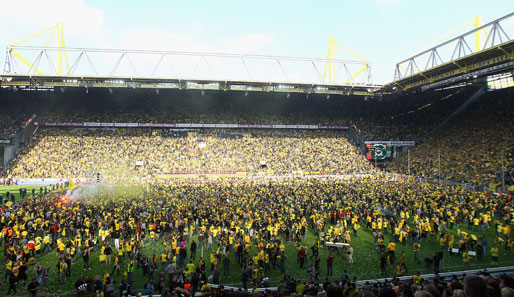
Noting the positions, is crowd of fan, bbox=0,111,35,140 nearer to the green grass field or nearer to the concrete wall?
the concrete wall

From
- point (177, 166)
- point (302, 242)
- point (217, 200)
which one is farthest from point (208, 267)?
point (177, 166)

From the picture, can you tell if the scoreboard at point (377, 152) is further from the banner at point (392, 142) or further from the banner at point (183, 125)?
the banner at point (183, 125)

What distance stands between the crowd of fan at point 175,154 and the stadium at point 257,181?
0.31 meters

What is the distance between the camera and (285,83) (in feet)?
158

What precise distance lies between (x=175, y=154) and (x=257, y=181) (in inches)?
589

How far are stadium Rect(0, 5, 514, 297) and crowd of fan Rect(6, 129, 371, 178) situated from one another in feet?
1.01

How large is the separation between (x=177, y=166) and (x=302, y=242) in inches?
1164

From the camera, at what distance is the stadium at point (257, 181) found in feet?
38.8

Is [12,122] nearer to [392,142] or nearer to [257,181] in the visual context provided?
[257,181]

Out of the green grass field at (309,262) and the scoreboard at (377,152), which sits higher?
the scoreboard at (377,152)

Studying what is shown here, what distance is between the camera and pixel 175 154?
45500 mm

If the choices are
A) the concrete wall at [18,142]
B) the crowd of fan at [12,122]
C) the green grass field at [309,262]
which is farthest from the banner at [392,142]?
the crowd of fan at [12,122]

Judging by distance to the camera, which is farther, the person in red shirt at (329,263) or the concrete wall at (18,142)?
the concrete wall at (18,142)

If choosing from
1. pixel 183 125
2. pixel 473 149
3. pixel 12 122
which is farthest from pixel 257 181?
pixel 12 122
